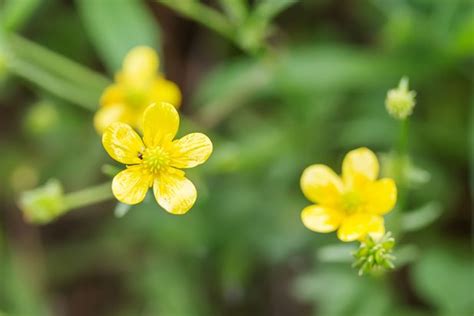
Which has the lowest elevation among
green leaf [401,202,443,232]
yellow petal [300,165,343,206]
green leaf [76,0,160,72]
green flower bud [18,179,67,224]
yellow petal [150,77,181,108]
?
yellow petal [300,165,343,206]

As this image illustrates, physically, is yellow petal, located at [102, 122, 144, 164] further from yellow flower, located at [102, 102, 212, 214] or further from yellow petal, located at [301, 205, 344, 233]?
yellow petal, located at [301, 205, 344, 233]

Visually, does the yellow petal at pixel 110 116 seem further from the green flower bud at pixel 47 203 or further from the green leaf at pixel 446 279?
the green leaf at pixel 446 279

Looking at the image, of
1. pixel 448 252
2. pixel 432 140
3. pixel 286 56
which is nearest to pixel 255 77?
pixel 286 56

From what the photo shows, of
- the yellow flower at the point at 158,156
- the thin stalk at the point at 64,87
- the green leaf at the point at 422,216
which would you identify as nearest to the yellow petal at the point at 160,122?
the yellow flower at the point at 158,156

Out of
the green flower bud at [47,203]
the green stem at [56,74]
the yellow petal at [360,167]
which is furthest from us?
the green stem at [56,74]

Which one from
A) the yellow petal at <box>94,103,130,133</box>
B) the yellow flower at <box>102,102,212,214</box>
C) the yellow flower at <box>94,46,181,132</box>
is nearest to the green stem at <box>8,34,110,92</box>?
the yellow flower at <box>94,46,181,132</box>

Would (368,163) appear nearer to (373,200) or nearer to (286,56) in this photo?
(373,200)
